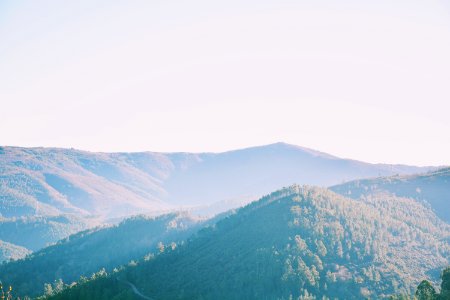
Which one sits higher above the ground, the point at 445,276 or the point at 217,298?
the point at 445,276

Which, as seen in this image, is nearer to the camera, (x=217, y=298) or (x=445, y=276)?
(x=445, y=276)

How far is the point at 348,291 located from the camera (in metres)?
196

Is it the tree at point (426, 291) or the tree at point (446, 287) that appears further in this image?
the tree at point (426, 291)

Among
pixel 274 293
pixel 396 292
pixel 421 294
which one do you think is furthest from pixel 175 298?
pixel 421 294

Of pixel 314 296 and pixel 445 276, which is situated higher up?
pixel 445 276

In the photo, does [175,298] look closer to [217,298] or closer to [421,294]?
[217,298]

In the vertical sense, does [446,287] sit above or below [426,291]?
above

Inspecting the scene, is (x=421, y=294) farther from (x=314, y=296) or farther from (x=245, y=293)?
(x=245, y=293)

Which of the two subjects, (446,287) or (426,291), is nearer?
(446,287)

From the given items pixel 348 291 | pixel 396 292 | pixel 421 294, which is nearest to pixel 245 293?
pixel 348 291

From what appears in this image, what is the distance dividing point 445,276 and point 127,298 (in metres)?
144

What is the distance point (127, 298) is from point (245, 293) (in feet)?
186

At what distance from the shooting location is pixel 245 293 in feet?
649

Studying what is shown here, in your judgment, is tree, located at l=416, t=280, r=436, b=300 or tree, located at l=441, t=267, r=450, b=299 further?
tree, located at l=416, t=280, r=436, b=300
